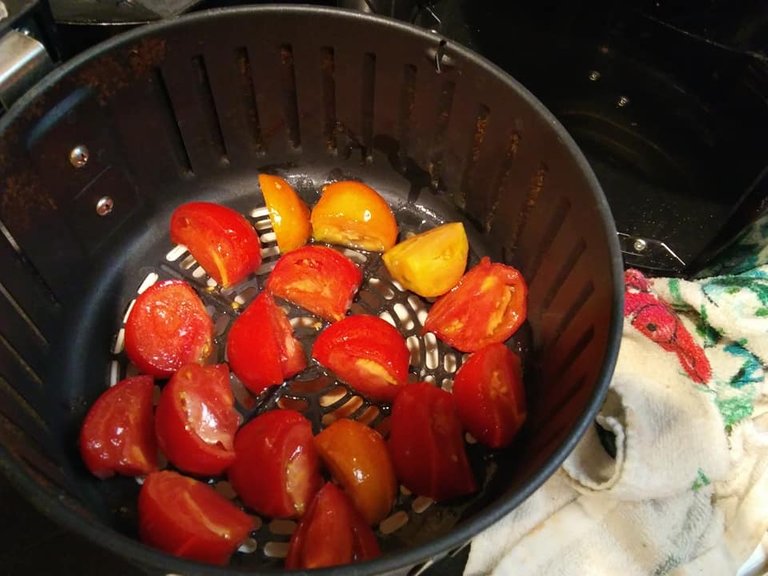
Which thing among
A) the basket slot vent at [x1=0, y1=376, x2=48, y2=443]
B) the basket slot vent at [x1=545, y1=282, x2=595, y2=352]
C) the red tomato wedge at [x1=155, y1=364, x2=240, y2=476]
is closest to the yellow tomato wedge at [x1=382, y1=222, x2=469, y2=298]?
the basket slot vent at [x1=545, y1=282, x2=595, y2=352]

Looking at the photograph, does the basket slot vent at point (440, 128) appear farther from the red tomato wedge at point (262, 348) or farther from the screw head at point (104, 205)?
the screw head at point (104, 205)

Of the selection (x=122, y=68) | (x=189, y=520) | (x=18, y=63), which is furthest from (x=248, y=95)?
(x=189, y=520)

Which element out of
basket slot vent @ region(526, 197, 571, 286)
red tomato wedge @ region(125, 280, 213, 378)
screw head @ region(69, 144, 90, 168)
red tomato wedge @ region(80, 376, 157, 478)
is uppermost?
basket slot vent @ region(526, 197, 571, 286)

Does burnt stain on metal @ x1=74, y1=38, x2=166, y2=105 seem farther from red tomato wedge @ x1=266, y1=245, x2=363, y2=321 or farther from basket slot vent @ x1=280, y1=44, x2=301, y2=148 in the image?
red tomato wedge @ x1=266, y1=245, x2=363, y2=321

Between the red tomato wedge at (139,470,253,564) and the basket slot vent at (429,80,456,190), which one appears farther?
the basket slot vent at (429,80,456,190)

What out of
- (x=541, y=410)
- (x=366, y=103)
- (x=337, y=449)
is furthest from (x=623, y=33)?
(x=337, y=449)

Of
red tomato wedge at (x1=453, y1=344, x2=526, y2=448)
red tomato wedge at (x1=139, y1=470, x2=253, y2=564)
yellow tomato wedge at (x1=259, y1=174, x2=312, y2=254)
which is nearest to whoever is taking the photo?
red tomato wedge at (x1=139, y1=470, x2=253, y2=564)
